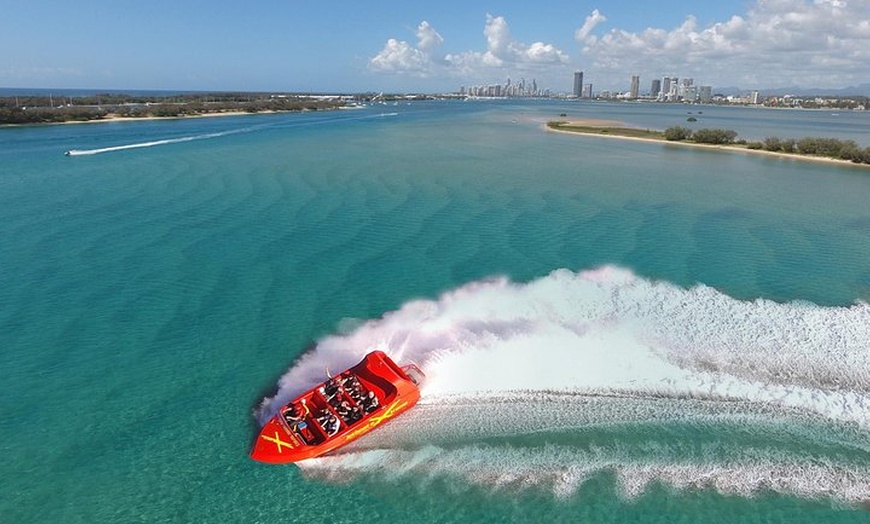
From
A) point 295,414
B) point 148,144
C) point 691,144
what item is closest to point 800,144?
point 691,144

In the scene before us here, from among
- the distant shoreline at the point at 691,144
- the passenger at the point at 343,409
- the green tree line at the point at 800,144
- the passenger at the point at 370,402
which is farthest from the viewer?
the distant shoreline at the point at 691,144

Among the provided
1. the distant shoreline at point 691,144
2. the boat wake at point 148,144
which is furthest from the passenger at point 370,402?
the distant shoreline at point 691,144

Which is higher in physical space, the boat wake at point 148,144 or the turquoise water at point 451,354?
the boat wake at point 148,144

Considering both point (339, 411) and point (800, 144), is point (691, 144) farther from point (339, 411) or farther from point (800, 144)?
point (339, 411)

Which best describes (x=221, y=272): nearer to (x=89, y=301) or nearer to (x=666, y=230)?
(x=89, y=301)

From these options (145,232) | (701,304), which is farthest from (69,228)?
(701,304)

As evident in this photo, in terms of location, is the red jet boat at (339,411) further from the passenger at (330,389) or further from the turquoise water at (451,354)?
the turquoise water at (451,354)
